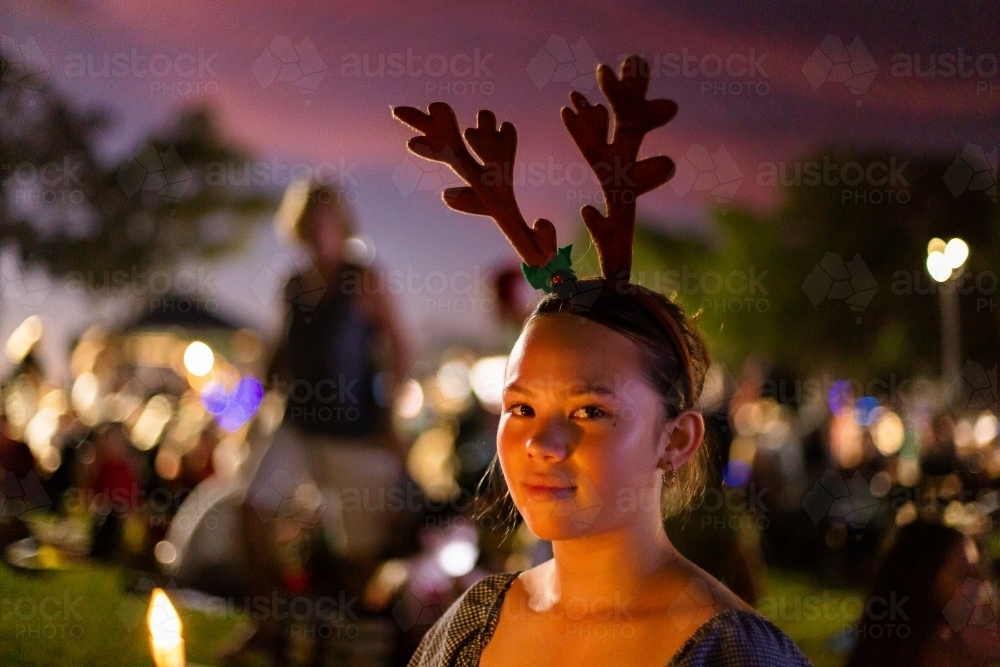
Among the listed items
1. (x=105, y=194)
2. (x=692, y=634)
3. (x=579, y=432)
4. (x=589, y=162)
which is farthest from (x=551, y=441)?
(x=105, y=194)

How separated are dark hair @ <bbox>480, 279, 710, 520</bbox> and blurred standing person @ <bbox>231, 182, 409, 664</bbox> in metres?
2.71

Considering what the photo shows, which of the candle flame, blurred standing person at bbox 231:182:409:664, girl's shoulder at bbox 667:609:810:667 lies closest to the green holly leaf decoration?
girl's shoulder at bbox 667:609:810:667

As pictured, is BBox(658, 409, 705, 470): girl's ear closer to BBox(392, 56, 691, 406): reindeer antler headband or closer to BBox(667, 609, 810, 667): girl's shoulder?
BBox(392, 56, 691, 406): reindeer antler headband

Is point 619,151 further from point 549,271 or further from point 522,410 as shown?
point 522,410

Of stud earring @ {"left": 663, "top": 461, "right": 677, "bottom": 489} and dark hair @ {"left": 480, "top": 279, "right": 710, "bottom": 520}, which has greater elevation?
dark hair @ {"left": 480, "top": 279, "right": 710, "bottom": 520}

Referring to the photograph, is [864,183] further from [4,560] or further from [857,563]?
[4,560]

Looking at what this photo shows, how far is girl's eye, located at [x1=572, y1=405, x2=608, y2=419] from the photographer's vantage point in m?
1.66

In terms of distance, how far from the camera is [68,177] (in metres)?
8.70

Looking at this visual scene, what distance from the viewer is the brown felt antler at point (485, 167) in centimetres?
189

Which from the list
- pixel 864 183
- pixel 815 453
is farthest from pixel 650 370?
pixel 864 183

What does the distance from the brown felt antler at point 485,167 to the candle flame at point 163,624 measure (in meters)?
1.01

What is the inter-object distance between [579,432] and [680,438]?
0.78 ft

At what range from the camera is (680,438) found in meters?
1.80

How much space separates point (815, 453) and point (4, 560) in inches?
319
